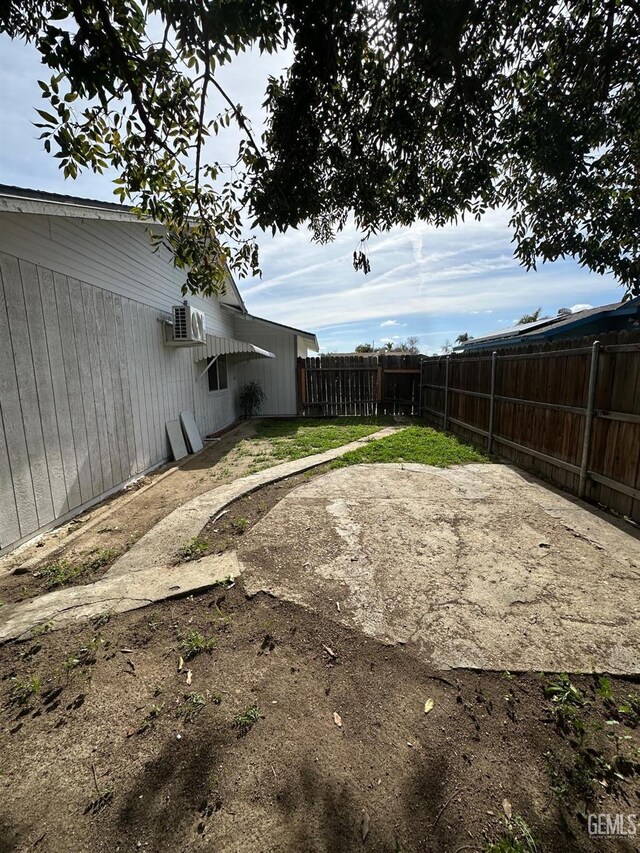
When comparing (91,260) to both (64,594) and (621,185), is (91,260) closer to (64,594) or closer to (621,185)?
(64,594)

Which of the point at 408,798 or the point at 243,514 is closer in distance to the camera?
the point at 408,798

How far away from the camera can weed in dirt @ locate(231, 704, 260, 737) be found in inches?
66.7

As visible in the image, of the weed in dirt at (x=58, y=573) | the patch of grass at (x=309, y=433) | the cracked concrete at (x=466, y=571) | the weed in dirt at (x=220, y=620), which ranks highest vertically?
the weed in dirt at (x=220, y=620)

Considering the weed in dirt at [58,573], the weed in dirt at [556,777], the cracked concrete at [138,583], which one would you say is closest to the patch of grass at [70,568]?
the weed in dirt at [58,573]

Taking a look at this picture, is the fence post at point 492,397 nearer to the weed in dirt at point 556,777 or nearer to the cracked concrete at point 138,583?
the cracked concrete at point 138,583

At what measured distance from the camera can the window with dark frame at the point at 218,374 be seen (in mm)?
9820

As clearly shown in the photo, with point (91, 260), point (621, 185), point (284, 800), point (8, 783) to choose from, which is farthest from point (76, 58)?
point (621, 185)

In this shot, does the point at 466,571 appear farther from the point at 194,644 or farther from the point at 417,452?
the point at 417,452

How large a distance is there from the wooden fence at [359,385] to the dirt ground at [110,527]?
236 inches

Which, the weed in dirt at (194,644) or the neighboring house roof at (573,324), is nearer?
the weed in dirt at (194,644)

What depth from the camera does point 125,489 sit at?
5.36m

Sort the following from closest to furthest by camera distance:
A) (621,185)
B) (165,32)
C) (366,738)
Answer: (366,738) < (165,32) < (621,185)

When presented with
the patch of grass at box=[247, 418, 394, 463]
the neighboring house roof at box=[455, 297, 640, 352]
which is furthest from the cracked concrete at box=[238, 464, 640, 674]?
the neighboring house roof at box=[455, 297, 640, 352]

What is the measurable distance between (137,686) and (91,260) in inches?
193
